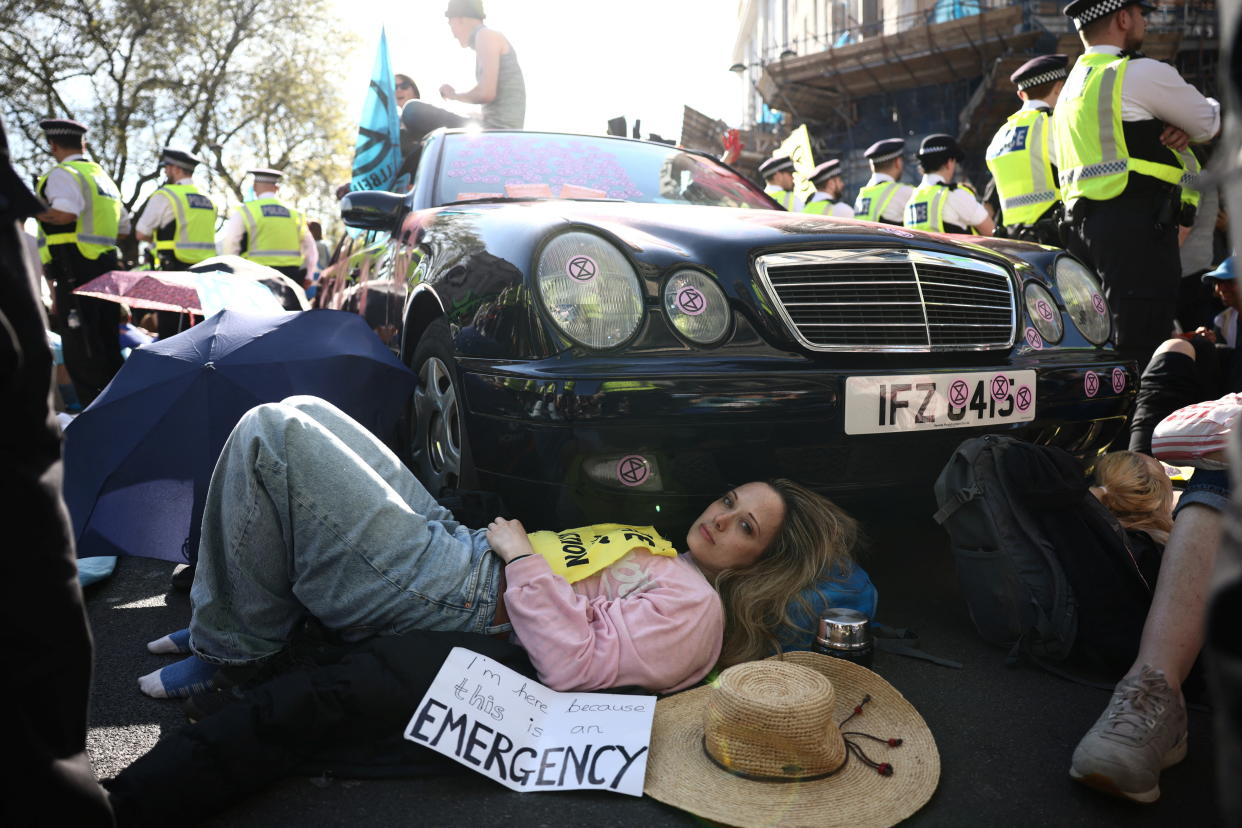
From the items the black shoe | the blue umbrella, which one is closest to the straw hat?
the blue umbrella

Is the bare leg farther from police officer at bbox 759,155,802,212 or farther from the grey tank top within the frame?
police officer at bbox 759,155,802,212

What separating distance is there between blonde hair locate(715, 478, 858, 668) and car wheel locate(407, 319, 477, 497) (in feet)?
2.72

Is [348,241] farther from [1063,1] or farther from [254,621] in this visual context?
[1063,1]

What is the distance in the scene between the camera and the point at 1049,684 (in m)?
2.24

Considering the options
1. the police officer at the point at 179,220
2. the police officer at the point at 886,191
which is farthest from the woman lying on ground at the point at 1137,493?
the police officer at the point at 179,220

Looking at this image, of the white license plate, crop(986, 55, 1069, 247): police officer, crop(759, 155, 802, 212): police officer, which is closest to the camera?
the white license plate

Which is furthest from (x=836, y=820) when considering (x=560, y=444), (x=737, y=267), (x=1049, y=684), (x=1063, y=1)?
(x=1063, y=1)

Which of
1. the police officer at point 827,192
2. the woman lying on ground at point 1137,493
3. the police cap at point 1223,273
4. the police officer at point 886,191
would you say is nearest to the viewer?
the woman lying on ground at point 1137,493

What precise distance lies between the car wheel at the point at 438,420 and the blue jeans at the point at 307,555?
50 centimetres

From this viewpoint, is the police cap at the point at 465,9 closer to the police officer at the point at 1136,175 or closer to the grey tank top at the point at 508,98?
the grey tank top at the point at 508,98

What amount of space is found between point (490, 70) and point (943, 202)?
3.38 m

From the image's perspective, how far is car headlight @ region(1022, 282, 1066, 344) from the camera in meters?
3.00

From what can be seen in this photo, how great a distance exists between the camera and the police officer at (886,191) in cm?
757

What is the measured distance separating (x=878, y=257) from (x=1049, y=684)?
1.23 metres
